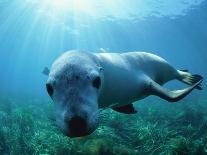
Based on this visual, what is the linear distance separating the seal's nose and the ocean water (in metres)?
3.23

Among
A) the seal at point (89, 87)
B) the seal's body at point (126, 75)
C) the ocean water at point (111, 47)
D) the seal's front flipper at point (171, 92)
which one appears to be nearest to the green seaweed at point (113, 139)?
the ocean water at point (111, 47)

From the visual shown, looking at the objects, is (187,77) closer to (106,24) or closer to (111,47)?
(106,24)

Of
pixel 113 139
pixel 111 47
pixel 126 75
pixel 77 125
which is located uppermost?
pixel 77 125

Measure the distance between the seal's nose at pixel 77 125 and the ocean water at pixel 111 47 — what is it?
323 centimetres

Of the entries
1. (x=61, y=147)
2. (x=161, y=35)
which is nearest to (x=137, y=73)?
(x=61, y=147)

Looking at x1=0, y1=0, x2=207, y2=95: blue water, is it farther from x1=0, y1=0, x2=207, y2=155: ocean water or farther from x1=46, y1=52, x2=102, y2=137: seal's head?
x1=46, y1=52, x2=102, y2=137: seal's head

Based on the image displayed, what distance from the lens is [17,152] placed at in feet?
29.6

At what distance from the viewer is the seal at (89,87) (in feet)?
7.88

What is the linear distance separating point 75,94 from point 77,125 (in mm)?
272

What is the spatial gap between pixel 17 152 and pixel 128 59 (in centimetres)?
593

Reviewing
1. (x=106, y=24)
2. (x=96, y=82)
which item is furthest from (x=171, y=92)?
(x=106, y=24)

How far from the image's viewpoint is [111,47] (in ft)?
196

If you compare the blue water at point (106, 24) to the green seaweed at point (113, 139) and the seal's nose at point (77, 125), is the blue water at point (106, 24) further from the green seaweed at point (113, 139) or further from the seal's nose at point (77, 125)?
the seal's nose at point (77, 125)

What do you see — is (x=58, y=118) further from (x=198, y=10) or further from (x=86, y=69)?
(x=198, y=10)
